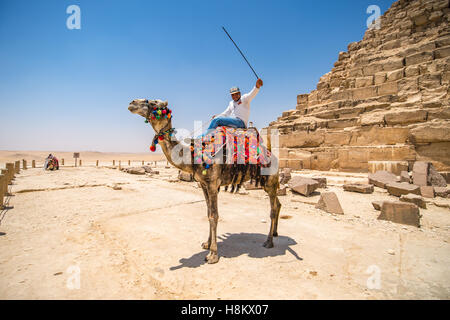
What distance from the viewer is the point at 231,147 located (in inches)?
165

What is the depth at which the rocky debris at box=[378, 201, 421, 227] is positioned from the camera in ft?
18.4

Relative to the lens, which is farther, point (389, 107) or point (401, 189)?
point (389, 107)

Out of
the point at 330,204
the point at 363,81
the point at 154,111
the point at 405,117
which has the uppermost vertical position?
the point at 363,81

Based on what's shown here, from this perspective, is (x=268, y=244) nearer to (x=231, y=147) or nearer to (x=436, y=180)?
(x=231, y=147)

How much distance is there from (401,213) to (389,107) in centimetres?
1219

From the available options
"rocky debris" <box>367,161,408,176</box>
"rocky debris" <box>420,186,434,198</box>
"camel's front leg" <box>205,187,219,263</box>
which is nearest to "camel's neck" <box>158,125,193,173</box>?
"camel's front leg" <box>205,187,219,263</box>

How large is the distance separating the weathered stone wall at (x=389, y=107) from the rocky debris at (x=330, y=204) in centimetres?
837

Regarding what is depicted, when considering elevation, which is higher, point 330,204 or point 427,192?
point 427,192

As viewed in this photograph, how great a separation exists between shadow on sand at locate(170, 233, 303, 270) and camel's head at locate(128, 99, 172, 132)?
2384mm

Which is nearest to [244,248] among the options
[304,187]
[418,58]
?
[304,187]

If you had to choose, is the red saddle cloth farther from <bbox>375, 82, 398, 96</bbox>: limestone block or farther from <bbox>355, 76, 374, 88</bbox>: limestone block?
<bbox>355, 76, 374, 88</bbox>: limestone block

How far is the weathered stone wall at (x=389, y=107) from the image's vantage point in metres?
12.6

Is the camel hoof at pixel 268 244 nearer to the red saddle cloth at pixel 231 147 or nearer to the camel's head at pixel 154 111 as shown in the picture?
the red saddle cloth at pixel 231 147

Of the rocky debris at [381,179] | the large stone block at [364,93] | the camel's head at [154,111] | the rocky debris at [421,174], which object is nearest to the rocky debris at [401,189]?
the rocky debris at [381,179]
